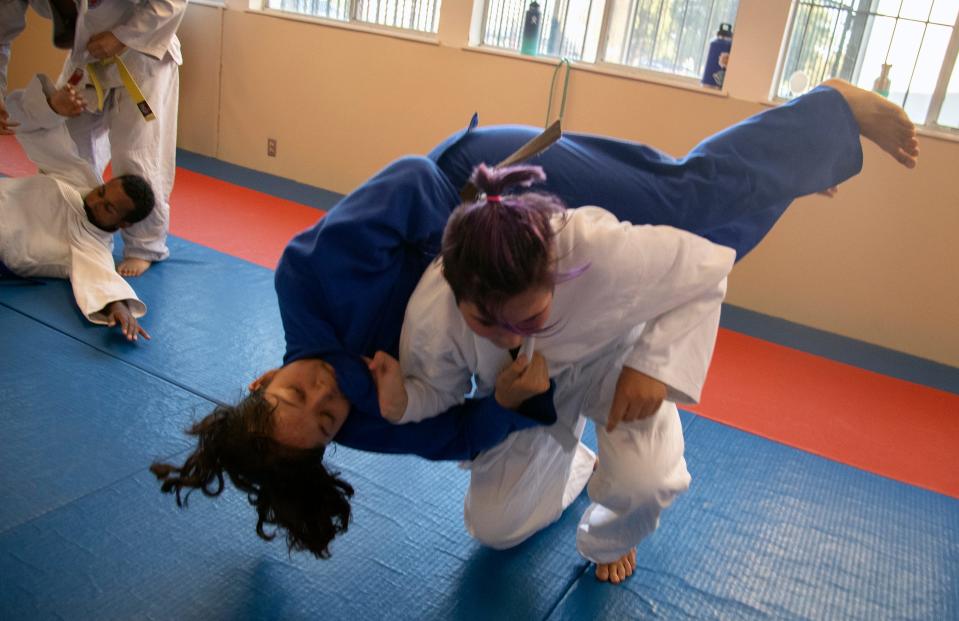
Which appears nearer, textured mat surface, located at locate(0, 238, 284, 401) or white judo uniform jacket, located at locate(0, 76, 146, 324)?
textured mat surface, located at locate(0, 238, 284, 401)

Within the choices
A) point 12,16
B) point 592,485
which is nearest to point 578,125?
point 12,16

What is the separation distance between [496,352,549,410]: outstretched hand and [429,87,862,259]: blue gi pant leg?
45cm

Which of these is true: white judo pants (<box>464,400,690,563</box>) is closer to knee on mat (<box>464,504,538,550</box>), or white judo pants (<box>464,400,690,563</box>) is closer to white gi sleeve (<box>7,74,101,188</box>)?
knee on mat (<box>464,504,538,550</box>)

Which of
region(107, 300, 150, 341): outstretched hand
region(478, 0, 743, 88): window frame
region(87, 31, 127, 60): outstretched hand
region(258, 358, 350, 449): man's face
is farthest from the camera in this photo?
region(478, 0, 743, 88): window frame

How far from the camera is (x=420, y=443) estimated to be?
1.57 metres

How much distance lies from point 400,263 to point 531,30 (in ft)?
9.27

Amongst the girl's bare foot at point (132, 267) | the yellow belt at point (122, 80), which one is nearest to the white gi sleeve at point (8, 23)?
the yellow belt at point (122, 80)

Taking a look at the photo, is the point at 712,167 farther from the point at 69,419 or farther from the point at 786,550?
the point at 69,419

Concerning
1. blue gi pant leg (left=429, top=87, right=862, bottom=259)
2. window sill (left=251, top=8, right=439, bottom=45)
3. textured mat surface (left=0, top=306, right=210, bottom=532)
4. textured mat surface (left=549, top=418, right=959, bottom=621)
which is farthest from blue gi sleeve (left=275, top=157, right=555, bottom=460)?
window sill (left=251, top=8, right=439, bottom=45)

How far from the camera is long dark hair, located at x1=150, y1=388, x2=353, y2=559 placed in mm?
1373

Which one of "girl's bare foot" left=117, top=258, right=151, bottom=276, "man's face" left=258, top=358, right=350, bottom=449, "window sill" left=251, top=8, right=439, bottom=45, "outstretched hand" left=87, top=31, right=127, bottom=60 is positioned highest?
"window sill" left=251, top=8, right=439, bottom=45

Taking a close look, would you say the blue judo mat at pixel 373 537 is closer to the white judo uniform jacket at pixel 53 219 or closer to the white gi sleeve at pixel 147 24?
Result: the white judo uniform jacket at pixel 53 219

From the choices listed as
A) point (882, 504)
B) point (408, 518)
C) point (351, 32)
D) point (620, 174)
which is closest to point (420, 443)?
point (408, 518)

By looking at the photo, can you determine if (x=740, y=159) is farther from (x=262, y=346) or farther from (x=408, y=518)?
(x=262, y=346)
